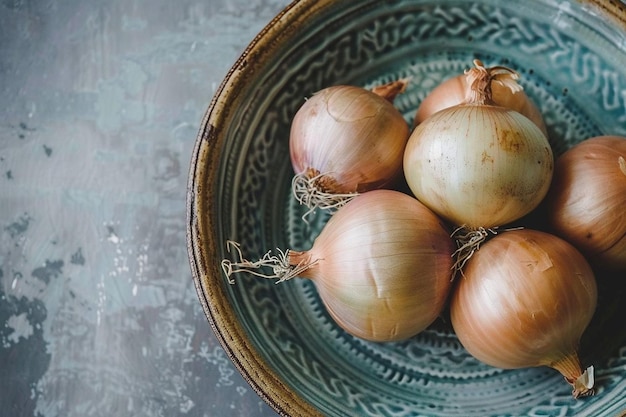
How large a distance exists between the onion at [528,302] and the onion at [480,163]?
45 millimetres

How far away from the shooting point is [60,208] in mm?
1020

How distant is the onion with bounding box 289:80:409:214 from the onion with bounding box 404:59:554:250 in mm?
52

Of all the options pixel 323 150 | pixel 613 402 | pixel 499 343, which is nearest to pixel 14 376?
pixel 323 150

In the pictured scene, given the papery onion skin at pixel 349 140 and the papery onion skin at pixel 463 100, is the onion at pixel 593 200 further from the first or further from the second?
the papery onion skin at pixel 349 140

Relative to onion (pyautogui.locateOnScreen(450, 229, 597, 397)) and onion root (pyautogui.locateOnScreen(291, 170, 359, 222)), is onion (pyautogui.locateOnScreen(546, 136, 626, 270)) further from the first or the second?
onion root (pyautogui.locateOnScreen(291, 170, 359, 222))

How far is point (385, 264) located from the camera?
0.70 m

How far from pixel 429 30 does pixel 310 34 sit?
0.17 m

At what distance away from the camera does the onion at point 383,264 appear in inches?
27.7

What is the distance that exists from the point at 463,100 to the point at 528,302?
26cm

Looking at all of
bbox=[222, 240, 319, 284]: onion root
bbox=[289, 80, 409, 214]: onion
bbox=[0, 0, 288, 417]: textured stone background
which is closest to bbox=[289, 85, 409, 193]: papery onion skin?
bbox=[289, 80, 409, 214]: onion

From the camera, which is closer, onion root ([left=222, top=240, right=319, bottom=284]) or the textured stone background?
onion root ([left=222, top=240, right=319, bottom=284])

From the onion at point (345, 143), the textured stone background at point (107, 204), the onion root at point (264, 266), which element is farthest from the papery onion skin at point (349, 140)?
the textured stone background at point (107, 204)

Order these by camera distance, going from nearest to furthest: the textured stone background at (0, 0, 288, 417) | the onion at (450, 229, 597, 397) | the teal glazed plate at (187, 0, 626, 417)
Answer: the onion at (450, 229, 597, 397), the teal glazed plate at (187, 0, 626, 417), the textured stone background at (0, 0, 288, 417)

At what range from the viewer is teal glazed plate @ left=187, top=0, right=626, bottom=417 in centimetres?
78
